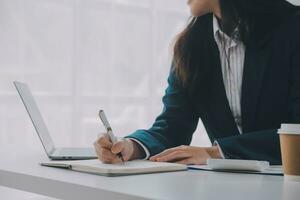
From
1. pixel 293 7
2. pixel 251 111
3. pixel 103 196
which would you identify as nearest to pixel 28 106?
pixel 103 196

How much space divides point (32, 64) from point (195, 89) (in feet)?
4.09

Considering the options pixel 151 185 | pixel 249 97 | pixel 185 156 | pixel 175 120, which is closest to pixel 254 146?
pixel 185 156

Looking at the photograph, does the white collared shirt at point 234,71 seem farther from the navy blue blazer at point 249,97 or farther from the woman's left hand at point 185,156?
the woman's left hand at point 185,156

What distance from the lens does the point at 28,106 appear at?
146cm

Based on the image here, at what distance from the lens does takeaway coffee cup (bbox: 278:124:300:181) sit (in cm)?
108

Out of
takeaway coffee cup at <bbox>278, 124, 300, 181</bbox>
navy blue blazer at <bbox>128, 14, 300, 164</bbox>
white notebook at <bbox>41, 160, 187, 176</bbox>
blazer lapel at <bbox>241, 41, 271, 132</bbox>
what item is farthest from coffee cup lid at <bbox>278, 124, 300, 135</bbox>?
blazer lapel at <bbox>241, 41, 271, 132</bbox>

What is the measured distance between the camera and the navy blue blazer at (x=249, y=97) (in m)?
1.77

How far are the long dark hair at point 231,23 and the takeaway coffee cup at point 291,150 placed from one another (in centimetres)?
82

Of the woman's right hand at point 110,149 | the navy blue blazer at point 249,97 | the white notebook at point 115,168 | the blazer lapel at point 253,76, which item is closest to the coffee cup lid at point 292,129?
the white notebook at point 115,168

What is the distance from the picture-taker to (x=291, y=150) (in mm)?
1095

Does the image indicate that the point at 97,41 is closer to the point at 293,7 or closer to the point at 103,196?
the point at 293,7

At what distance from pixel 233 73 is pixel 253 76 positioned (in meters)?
0.09

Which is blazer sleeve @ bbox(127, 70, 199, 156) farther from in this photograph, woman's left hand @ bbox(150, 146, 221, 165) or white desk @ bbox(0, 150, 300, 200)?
white desk @ bbox(0, 150, 300, 200)

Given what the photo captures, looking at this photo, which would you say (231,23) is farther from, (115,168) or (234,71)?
(115,168)
